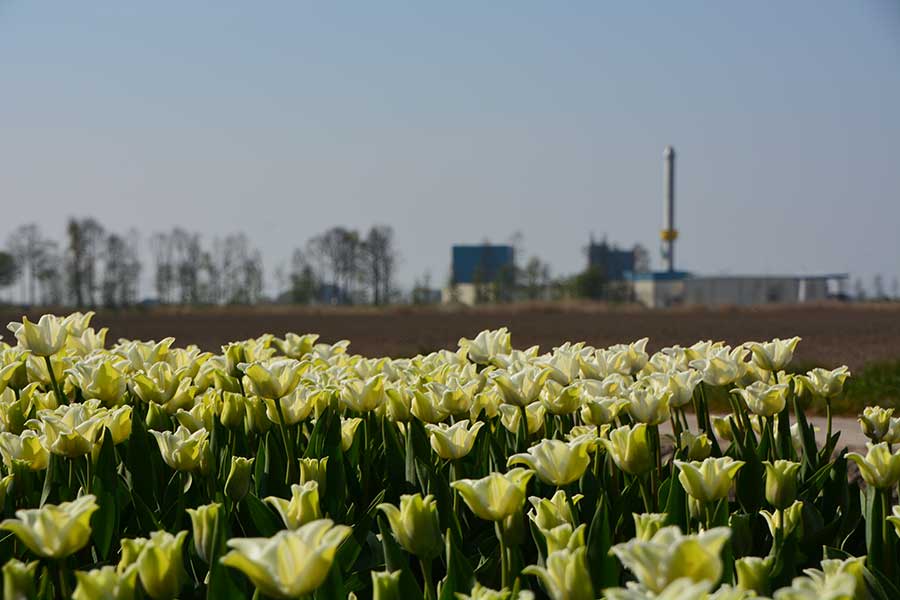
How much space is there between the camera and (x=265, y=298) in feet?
185

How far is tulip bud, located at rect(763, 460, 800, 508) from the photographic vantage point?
229 centimetres

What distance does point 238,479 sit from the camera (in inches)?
92.0

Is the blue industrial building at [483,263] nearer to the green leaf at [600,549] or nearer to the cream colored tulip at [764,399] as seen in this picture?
the cream colored tulip at [764,399]

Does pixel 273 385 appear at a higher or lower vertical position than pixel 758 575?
higher

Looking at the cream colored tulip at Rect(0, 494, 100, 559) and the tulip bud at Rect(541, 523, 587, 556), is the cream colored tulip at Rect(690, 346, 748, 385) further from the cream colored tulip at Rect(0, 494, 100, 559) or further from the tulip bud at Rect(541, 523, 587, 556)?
the cream colored tulip at Rect(0, 494, 100, 559)

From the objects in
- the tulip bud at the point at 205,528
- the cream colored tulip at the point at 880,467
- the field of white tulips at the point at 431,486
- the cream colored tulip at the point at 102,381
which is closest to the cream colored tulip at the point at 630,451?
the field of white tulips at the point at 431,486

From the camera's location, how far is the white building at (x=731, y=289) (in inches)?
2628

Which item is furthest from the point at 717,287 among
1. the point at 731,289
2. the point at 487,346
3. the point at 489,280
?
the point at 487,346

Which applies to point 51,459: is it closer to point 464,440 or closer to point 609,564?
point 464,440

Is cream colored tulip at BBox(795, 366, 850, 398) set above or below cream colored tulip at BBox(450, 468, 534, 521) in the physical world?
above

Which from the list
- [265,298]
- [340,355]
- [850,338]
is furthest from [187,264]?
[340,355]

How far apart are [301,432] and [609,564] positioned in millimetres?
1509

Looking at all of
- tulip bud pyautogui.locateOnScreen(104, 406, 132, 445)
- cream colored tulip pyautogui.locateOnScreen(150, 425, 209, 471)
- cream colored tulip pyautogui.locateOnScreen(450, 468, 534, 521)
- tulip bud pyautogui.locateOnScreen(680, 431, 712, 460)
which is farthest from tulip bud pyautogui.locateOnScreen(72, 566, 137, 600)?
tulip bud pyautogui.locateOnScreen(680, 431, 712, 460)

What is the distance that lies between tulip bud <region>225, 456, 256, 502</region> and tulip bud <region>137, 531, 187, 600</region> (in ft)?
2.27
